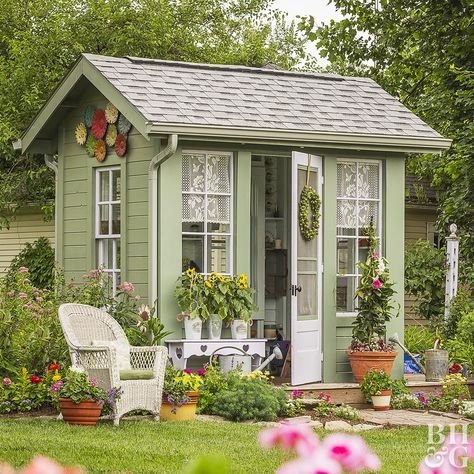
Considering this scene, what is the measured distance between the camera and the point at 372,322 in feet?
33.9

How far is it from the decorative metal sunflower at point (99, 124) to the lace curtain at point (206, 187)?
1.11m

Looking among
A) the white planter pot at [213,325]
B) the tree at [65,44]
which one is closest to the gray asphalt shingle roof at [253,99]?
the white planter pot at [213,325]

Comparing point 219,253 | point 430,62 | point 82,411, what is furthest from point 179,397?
point 430,62

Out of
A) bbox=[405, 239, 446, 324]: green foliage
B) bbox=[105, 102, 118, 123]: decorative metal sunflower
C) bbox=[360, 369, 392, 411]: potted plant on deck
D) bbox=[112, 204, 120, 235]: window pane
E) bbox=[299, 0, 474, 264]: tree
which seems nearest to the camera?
bbox=[360, 369, 392, 411]: potted plant on deck

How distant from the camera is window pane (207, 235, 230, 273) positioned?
33.3 feet

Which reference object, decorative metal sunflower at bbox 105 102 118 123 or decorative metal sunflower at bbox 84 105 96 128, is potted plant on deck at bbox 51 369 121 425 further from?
decorative metal sunflower at bbox 84 105 96 128

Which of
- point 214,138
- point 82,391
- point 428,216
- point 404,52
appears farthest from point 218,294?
point 428,216

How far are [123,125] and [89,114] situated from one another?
2.21 ft

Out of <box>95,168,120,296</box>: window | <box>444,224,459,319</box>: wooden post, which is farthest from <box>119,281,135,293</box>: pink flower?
<box>444,224,459,319</box>: wooden post

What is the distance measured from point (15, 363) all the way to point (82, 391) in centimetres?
147

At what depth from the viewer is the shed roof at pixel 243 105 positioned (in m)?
9.84

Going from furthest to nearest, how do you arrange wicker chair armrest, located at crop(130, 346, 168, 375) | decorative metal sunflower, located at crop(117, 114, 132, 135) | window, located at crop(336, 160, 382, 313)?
1. window, located at crop(336, 160, 382, 313)
2. decorative metal sunflower, located at crop(117, 114, 132, 135)
3. wicker chair armrest, located at crop(130, 346, 168, 375)

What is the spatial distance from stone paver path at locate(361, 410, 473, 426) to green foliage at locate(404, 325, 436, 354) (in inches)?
160

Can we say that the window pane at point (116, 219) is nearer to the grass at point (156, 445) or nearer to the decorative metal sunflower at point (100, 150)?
the decorative metal sunflower at point (100, 150)
